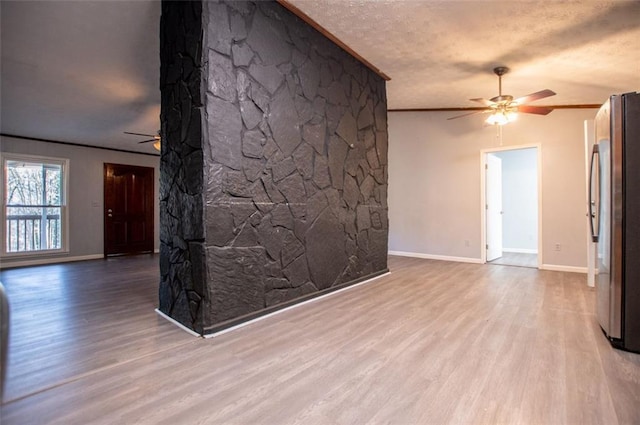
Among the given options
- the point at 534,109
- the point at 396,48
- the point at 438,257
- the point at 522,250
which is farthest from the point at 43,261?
the point at 522,250

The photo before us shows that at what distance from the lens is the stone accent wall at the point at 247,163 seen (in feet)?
7.73

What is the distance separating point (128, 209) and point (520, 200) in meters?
8.88

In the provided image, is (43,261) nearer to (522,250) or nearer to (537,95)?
(537,95)

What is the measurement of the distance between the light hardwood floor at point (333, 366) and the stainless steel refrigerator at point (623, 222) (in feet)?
0.68

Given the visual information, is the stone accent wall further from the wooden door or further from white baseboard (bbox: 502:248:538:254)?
white baseboard (bbox: 502:248:538:254)

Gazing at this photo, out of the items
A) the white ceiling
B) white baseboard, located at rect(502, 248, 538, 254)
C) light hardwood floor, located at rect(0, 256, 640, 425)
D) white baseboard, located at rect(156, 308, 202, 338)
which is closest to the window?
the white ceiling

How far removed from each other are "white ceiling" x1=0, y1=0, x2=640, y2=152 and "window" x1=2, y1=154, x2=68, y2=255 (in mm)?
1398

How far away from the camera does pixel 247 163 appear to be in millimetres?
2588

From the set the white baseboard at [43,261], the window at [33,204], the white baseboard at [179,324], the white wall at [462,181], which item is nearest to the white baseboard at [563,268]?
the white wall at [462,181]

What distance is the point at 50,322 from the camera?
2664 millimetres

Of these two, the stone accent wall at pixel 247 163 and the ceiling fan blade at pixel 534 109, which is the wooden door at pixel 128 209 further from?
the ceiling fan blade at pixel 534 109

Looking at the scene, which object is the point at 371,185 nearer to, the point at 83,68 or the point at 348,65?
the point at 348,65

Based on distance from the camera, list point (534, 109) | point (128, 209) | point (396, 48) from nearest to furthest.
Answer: point (396, 48) → point (534, 109) → point (128, 209)

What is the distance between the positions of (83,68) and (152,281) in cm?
267
